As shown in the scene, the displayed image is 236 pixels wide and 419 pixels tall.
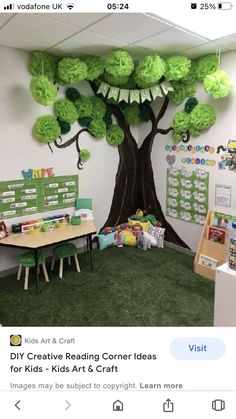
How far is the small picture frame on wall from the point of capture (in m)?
2.39

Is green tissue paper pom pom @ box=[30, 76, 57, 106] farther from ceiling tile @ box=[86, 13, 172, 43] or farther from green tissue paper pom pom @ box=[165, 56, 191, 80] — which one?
green tissue paper pom pom @ box=[165, 56, 191, 80]

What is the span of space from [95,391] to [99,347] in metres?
0.08

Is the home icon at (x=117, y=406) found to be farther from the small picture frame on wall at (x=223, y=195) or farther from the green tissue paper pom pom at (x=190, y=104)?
the green tissue paper pom pom at (x=190, y=104)

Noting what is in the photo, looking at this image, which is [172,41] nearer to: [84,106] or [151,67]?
[151,67]

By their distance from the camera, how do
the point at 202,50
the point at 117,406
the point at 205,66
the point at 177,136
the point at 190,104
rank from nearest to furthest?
the point at 117,406, the point at 202,50, the point at 205,66, the point at 190,104, the point at 177,136

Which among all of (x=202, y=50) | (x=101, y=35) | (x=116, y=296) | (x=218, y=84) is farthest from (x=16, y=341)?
(x=202, y=50)

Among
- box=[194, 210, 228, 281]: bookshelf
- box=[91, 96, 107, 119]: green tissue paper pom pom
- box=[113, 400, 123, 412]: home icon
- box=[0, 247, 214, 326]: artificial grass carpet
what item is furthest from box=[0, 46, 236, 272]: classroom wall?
box=[113, 400, 123, 412]: home icon

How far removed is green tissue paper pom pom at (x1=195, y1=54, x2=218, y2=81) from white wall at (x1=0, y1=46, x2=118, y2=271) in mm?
1031

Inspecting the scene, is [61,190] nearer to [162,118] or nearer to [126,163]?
[126,163]

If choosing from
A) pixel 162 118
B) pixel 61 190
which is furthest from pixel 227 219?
pixel 61 190

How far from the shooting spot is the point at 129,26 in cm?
167

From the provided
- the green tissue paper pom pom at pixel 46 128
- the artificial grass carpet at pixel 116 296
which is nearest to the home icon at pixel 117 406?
the artificial grass carpet at pixel 116 296

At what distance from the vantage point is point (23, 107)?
2260 mm

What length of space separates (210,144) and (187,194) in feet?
1.77
